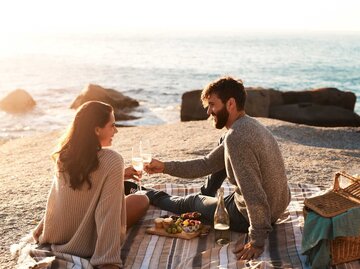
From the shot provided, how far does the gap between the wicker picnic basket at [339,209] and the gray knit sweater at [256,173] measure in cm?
36

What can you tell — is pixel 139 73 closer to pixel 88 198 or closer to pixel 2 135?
pixel 2 135

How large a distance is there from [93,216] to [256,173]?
1.49 metres

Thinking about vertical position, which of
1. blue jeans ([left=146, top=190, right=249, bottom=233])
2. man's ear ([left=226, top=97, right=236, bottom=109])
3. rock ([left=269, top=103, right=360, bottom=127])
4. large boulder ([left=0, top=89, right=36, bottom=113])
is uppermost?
man's ear ([left=226, top=97, right=236, bottom=109])

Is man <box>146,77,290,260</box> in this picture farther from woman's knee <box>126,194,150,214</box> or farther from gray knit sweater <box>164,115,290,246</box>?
woman's knee <box>126,194,150,214</box>

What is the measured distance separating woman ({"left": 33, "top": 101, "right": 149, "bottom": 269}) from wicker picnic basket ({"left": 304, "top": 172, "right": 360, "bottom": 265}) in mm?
1722

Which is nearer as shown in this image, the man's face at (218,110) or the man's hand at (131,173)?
the man's face at (218,110)

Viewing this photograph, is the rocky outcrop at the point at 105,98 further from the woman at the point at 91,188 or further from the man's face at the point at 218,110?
the woman at the point at 91,188

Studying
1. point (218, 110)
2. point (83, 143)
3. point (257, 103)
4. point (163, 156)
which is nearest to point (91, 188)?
point (83, 143)

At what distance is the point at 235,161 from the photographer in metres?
5.11

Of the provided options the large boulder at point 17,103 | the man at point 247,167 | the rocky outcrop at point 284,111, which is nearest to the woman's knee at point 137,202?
the man at point 247,167

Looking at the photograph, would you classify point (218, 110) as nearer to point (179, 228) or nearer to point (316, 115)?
point (179, 228)

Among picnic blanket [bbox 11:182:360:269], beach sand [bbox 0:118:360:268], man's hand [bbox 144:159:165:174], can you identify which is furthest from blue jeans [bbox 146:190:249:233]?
beach sand [bbox 0:118:360:268]

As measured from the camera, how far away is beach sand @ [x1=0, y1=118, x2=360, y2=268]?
7.39 m

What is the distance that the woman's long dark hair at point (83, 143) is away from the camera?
477 cm
